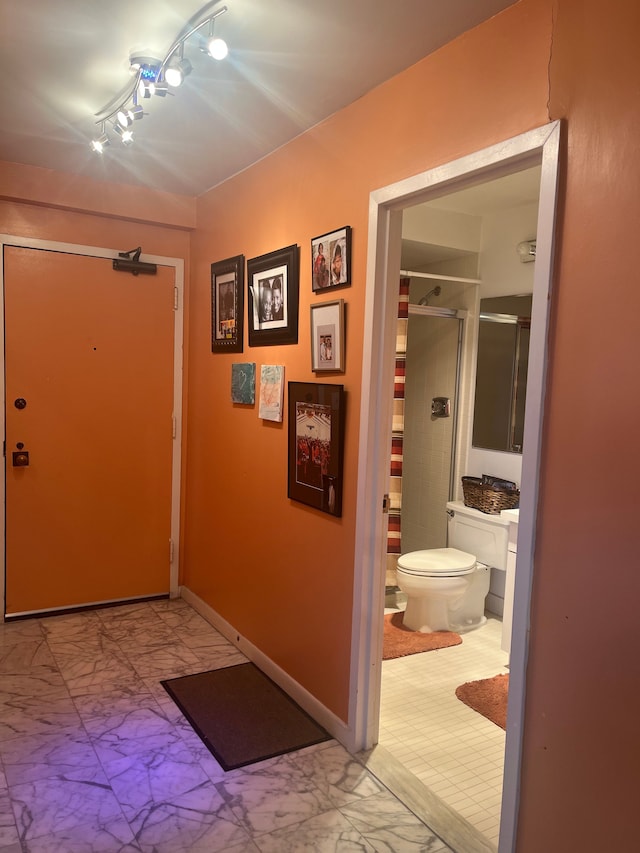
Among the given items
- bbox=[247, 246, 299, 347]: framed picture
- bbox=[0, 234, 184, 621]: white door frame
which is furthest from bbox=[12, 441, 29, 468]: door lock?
bbox=[247, 246, 299, 347]: framed picture

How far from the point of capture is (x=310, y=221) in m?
2.61

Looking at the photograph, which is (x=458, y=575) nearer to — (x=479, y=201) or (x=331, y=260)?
(x=331, y=260)

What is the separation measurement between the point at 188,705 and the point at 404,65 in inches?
101

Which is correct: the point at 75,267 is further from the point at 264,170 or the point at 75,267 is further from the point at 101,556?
the point at 101,556

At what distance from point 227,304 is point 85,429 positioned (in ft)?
3.66

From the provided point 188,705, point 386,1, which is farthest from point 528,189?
point 188,705

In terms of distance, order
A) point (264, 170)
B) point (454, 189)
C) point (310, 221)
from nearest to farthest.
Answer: point (454, 189), point (310, 221), point (264, 170)

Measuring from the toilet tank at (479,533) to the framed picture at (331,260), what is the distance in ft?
5.56

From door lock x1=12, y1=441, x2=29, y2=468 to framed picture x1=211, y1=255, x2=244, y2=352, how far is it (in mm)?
1167

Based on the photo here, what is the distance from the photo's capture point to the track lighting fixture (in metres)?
1.79

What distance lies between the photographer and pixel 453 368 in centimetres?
405

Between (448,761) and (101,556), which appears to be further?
(101,556)

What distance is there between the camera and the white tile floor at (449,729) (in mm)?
2176

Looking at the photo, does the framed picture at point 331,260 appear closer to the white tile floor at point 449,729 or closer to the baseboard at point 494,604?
the white tile floor at point 449,729
